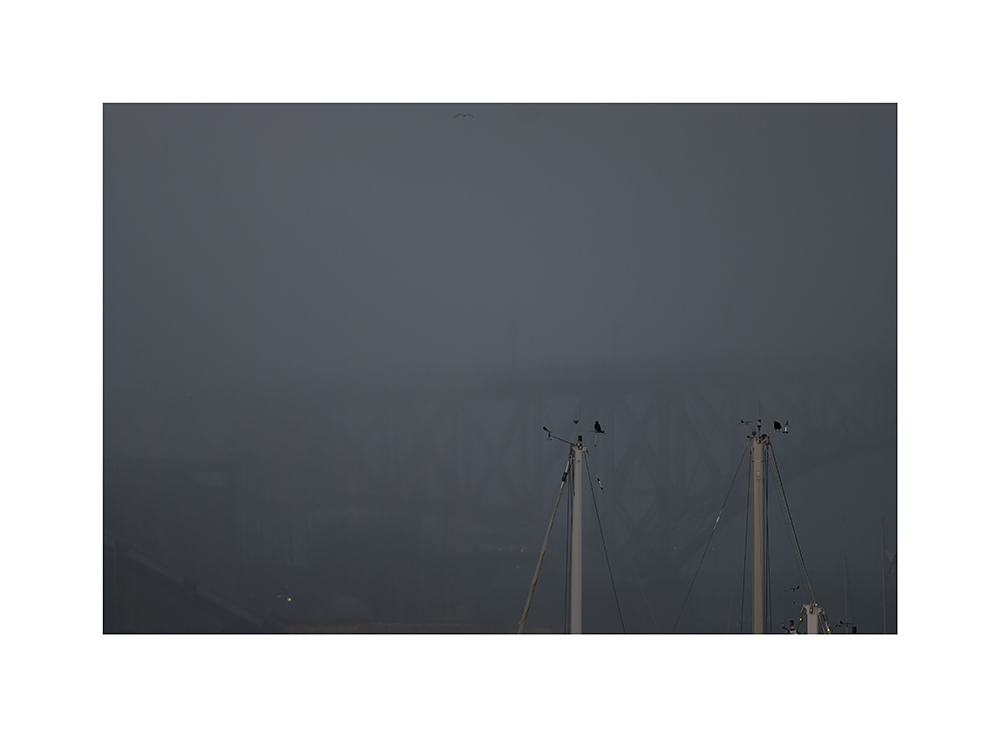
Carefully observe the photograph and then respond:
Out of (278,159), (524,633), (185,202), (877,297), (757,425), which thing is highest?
(278,159)

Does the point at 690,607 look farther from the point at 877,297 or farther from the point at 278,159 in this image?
the point at 278,159

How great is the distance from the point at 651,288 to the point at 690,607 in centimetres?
148

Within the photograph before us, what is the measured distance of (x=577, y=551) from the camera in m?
3.16

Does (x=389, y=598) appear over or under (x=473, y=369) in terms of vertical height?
under

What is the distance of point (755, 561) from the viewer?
10.4 feet

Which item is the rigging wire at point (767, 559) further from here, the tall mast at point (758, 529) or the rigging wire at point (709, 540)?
the rigging wire at point (709, 540)

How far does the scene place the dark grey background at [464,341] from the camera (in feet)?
10.2

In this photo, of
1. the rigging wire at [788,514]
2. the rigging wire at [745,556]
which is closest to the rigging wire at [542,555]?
the rigging wire at [745,556]

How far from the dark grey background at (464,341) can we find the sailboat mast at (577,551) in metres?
0.08

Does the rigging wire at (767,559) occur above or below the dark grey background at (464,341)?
below

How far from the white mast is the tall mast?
78 cm

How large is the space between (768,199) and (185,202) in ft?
8.62

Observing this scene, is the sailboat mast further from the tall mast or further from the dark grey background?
the tall mast

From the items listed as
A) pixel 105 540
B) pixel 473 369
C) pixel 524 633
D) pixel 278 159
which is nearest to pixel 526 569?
pixel 524 633
